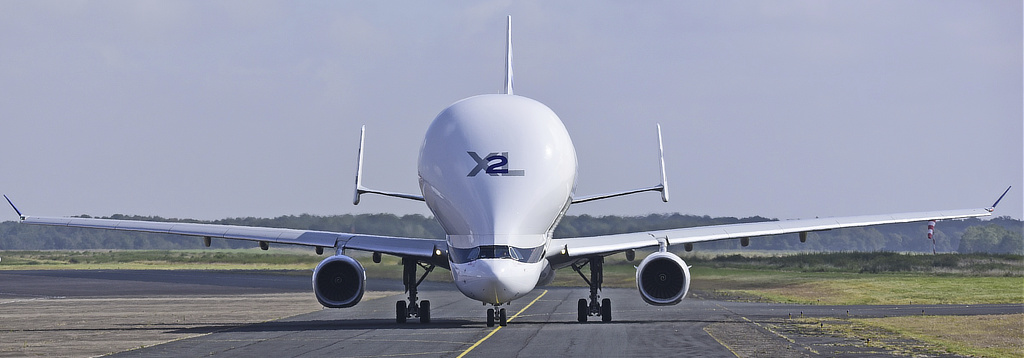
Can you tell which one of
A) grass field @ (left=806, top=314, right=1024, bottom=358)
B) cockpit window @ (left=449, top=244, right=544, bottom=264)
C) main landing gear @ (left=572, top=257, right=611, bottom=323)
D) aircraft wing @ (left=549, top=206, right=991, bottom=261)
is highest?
aircraft wing @ (left=549, top=206, right=991, bottom=261)

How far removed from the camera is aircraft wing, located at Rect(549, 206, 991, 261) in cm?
2969

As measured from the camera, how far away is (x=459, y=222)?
85.1 ft

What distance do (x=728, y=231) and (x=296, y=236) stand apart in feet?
36.9

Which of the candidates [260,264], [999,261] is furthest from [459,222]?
[260,264]

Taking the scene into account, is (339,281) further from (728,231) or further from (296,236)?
(728,231)

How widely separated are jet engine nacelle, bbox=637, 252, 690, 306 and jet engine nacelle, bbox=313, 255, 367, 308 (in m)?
6.57

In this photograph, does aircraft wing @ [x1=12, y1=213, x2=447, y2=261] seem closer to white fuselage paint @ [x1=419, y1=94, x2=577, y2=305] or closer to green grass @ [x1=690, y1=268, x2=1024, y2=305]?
white fuselage paint @ [x1=419, y1=94, x2=577, y2=305]

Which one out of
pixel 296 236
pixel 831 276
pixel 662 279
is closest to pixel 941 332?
pixel 662 279

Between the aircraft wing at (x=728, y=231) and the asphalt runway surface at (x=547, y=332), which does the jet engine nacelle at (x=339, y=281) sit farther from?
→ the aircraft wing at (x=728, y=231)

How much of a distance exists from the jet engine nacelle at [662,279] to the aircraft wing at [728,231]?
1.29 metres

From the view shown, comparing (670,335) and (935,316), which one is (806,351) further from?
(935,316)

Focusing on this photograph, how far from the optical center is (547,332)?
27.1 meters

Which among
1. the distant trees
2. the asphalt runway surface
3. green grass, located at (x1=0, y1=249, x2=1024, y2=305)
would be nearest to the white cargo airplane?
the asphalt runway surface

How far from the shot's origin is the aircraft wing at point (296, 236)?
2966 centimetres
